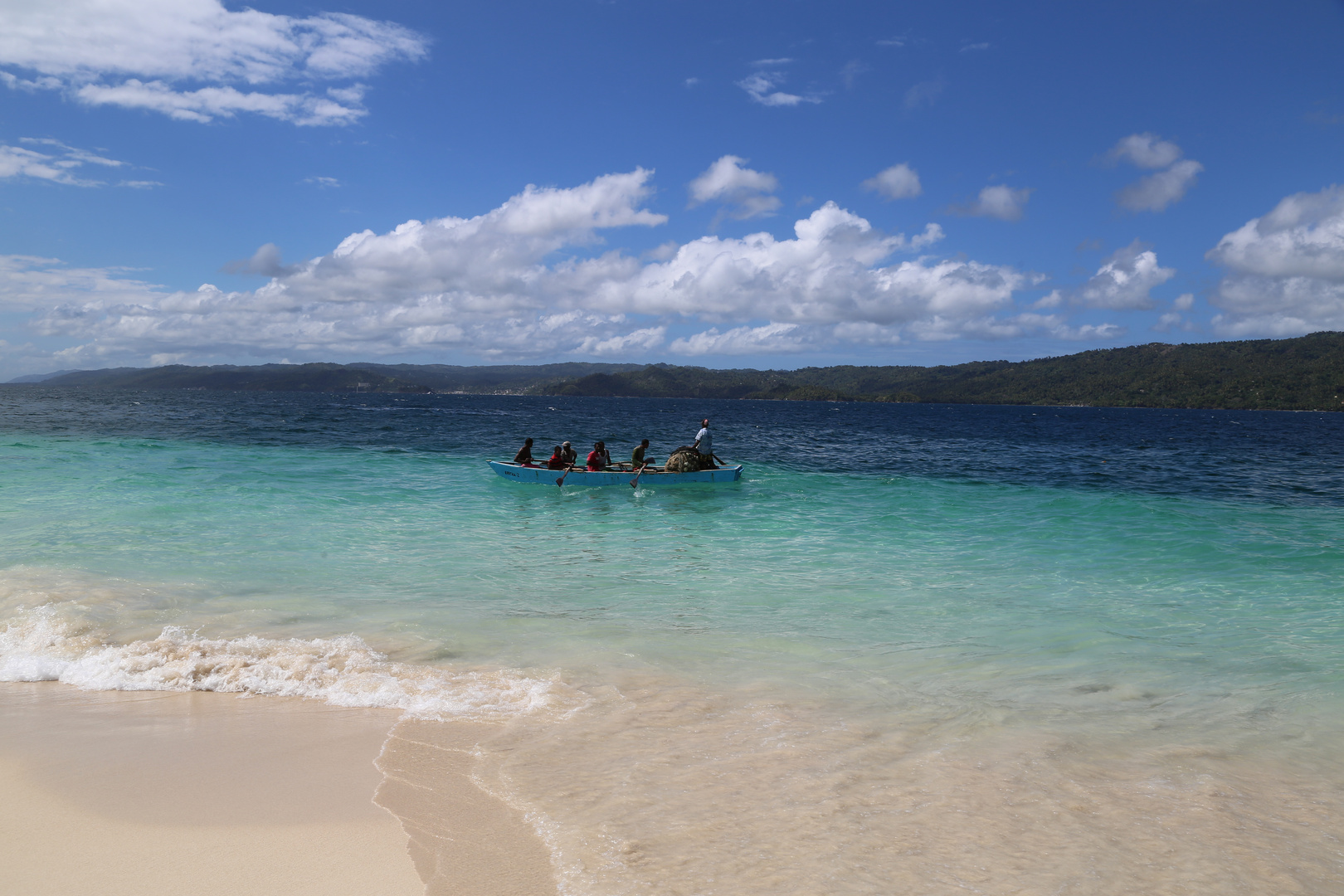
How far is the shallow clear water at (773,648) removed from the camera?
4594 millimetres

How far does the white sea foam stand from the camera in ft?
21.4

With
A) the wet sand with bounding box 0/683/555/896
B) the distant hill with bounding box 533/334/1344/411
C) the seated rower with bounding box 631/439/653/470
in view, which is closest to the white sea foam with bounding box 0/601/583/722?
the wet sand with bounding box 0/683/555/896

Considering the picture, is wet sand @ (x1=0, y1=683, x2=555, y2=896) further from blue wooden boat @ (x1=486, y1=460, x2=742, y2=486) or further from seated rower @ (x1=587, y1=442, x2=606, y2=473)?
seated rower @ (x1=587, y1=442, x2=606, y2=473)

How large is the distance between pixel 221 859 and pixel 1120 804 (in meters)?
5.69

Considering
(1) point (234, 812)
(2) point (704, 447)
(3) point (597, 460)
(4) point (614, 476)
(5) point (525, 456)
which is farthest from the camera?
(5) point (525, 456)

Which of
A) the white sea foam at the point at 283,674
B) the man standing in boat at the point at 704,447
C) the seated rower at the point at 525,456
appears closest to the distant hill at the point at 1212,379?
the man standing in boat at the point at 704,447

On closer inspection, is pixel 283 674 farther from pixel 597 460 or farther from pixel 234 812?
pixel 597 460

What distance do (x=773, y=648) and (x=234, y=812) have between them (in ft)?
18.3

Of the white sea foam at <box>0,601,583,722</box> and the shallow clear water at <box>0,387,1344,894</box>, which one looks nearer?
the shallow clear water at <box>0,387,1344,894</box>

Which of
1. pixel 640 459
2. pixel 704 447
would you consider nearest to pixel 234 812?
pixel 640 459

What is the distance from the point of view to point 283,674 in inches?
276

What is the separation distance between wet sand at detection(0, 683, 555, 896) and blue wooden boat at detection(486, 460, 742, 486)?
1654 cm

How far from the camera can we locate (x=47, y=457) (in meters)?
27.5

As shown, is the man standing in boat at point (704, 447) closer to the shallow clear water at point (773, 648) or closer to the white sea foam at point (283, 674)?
the shallow clear water at point (773, 648)
